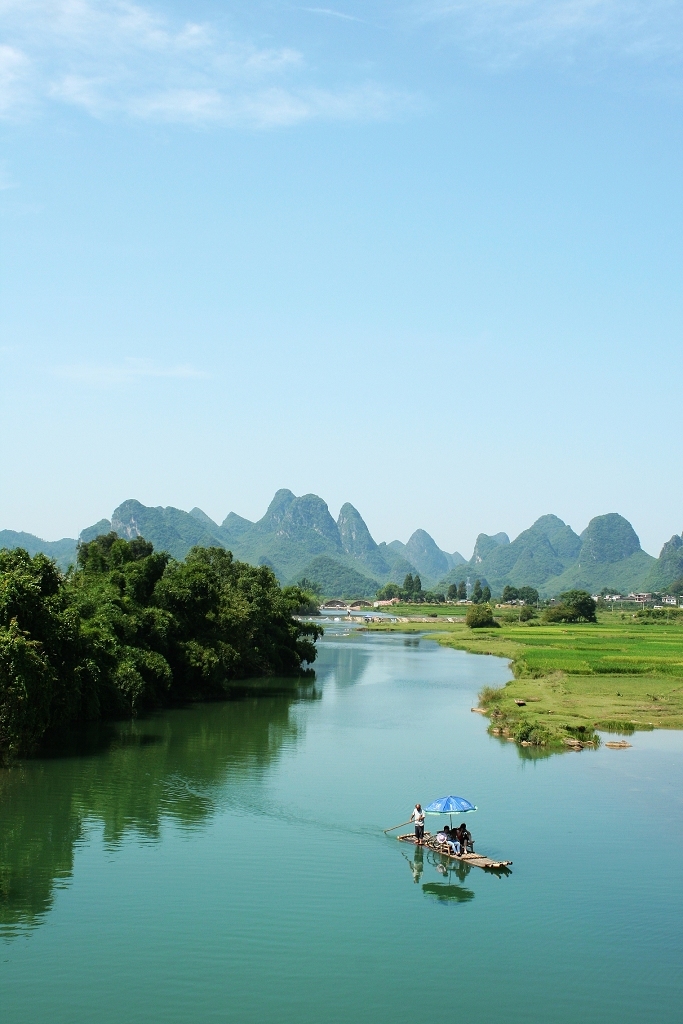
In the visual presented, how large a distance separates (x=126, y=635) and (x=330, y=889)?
2472 centimetres

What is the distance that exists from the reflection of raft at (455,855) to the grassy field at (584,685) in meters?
13.5

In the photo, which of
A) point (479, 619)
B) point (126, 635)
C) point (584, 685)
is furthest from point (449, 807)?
point (479, 619)

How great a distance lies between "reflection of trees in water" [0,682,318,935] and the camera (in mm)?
20500

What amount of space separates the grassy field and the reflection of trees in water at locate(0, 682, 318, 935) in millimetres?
9552

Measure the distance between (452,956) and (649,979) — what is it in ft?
10.5

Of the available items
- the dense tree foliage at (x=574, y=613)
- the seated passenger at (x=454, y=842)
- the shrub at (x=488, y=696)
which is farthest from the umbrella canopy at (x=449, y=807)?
the dense tree foliage at (x=574, y=613)

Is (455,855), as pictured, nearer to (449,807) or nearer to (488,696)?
(449,807)

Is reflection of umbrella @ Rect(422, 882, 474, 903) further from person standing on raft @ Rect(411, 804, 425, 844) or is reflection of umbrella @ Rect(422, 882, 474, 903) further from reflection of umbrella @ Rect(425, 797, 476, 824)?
person standing on raft @ Rect(411, 804, 425, 844)

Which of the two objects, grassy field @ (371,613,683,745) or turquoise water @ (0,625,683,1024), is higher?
grassy field @ (371,613,683,745)

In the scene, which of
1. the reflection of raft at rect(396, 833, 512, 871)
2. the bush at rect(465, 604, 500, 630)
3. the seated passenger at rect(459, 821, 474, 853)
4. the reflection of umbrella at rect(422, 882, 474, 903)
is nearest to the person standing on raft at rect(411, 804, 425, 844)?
the reflection of raft at rect(396, 833, 512, 871)

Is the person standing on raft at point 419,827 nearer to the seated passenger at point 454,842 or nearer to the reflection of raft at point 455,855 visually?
the reflection of raft at point 455,855

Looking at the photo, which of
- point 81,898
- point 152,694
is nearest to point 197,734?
point 152,694

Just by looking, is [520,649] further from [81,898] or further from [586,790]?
[81,898]

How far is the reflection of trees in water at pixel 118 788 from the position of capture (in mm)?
20500
